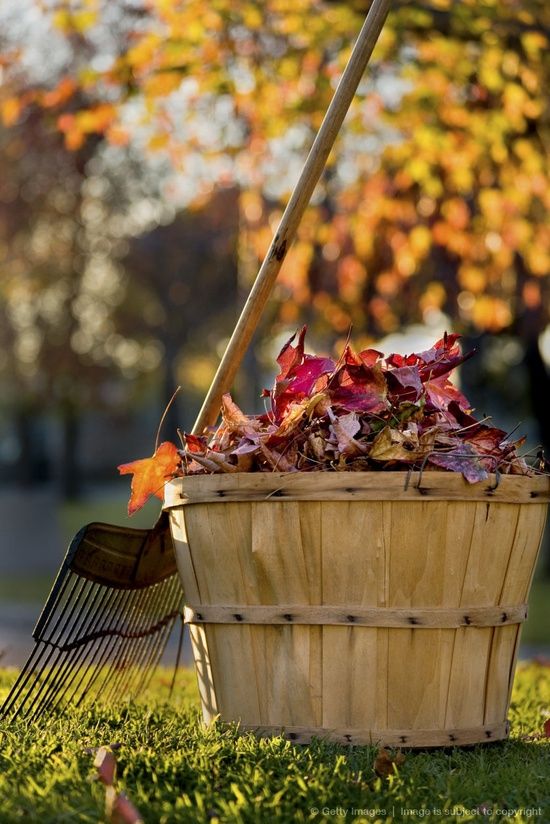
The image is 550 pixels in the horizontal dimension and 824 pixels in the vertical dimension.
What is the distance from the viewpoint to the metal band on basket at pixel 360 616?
10.3 feet

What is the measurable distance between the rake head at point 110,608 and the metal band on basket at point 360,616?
1.63 feet

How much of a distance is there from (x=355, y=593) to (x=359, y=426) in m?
0.49

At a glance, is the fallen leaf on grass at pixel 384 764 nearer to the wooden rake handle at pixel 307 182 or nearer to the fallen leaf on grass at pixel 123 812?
the fallen leaf on grass at pixel 123 812

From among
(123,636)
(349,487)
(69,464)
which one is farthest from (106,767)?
(69,464)

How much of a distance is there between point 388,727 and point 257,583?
1.86 ft

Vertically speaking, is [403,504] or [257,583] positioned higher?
[403,504]

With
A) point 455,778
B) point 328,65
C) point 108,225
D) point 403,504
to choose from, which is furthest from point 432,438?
point 108,225

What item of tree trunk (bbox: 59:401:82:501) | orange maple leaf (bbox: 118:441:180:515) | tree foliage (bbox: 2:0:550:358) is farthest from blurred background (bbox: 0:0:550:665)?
tree trunk (bbox: 59:401:82:501)

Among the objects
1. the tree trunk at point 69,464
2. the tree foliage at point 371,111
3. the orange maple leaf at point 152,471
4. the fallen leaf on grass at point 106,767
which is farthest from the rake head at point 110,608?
the tree trunk at point 69,464

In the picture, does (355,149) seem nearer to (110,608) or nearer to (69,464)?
(110,608)

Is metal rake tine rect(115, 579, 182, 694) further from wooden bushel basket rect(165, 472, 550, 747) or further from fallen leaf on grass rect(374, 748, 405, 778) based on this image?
fallen leaf on grass rect(374, 748, 405, 778)

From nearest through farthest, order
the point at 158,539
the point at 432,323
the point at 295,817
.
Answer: the point at 295,817
the point at 158,539
the point at 432,323

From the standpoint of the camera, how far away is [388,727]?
3.19 metres

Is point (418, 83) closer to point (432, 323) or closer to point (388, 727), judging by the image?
point (388, 727)
